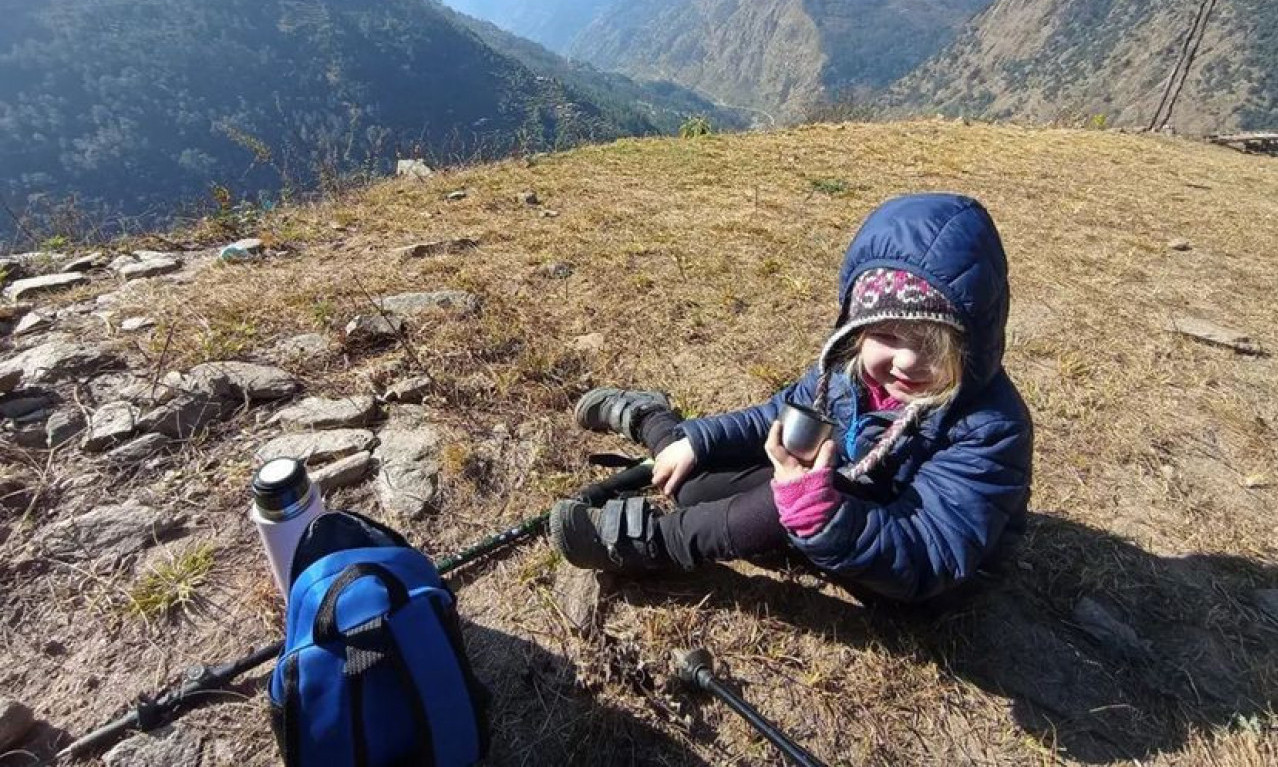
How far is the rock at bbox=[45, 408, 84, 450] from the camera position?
3080 mm

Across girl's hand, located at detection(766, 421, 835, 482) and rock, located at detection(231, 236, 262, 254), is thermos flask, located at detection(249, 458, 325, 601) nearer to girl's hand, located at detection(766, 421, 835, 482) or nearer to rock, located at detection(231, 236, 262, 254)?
girl's hand, located at detection(766, 421, 835, 482)

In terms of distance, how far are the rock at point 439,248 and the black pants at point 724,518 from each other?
3818 millimetres

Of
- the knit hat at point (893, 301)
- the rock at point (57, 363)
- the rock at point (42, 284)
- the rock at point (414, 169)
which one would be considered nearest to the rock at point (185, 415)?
the rock at point (57, 363)

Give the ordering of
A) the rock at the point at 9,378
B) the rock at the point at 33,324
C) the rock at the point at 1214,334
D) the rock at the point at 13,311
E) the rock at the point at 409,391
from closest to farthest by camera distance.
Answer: the rock at the point at 9,378 → the rock at the point at 409,391 → the rock at the point at 33,324 → the rock at the point at 13,311 → the rock at the point at 1214,334

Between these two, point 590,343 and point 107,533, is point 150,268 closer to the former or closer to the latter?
point 107,533

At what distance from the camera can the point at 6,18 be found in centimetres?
10331

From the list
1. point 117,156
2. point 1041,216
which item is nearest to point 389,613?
point 1041,216

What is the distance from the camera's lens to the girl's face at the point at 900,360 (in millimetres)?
2174

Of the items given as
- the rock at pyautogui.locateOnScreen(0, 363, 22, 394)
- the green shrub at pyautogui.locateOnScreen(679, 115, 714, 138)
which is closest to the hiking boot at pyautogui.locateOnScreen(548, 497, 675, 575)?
the rock at pyautogui.locateOnScreen(0, 363, 22, 394)

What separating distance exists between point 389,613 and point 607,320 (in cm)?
322

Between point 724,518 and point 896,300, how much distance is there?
0.98 m

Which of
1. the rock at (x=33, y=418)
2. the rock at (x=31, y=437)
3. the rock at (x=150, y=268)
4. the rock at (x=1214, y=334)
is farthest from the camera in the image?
the rock at (x=150, y=268)

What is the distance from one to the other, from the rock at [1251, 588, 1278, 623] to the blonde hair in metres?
1.88

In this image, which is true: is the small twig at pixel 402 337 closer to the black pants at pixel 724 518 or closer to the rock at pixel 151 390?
the rock at pixel 151 390
